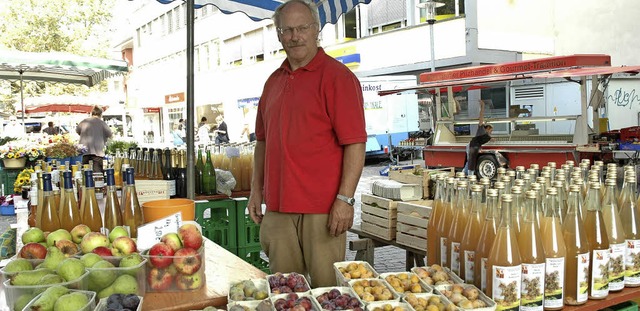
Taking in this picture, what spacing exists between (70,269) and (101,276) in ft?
0.34

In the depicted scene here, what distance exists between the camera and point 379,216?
162 inches

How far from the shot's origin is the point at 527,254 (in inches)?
74.6

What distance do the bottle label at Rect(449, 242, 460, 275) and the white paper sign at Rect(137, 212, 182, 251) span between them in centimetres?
111

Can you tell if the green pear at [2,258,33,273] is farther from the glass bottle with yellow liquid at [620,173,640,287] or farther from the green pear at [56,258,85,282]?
the glass bottle with yellow liquid at [620,173,640,287]

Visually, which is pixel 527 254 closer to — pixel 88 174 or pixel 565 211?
pixel 565 211

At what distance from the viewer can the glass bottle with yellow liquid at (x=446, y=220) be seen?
2.25 meters

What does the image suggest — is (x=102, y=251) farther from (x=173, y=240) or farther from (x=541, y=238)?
(x=541, y=238)

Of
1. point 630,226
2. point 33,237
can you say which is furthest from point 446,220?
point 33,237

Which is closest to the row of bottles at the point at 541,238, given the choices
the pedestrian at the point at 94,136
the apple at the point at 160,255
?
the apple at the point at 160,255

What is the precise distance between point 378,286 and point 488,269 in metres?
0.38

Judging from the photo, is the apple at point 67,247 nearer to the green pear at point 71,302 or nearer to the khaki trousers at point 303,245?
the green pear at point 71,302

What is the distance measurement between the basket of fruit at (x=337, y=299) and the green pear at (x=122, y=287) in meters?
0.60

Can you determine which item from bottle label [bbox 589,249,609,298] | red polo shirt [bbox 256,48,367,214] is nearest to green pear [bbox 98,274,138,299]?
red polo shirt [bbox 256,48,367,214]

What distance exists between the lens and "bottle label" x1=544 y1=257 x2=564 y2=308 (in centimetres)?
190
